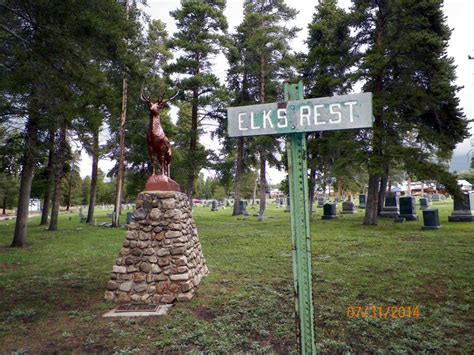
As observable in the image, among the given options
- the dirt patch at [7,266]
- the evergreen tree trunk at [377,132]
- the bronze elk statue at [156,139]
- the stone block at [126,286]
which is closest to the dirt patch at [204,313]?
the stone block at [126,286]

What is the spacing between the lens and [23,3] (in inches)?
190

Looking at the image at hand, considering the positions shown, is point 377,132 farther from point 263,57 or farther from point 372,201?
point 263,57

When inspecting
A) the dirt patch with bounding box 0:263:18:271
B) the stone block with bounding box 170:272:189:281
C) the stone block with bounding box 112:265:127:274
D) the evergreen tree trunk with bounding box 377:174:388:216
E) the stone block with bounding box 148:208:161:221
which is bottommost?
the dirt patch with bounding box 0:263:18:271

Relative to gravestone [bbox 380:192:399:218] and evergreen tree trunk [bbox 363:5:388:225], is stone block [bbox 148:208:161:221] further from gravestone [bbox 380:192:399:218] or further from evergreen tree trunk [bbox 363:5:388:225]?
gravestone [bbox 380:192:399:218]

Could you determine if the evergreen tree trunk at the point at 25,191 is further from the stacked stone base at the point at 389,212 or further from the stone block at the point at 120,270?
the stacked stone base at the point at 389,212

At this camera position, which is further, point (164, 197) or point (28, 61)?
point (164, 197)

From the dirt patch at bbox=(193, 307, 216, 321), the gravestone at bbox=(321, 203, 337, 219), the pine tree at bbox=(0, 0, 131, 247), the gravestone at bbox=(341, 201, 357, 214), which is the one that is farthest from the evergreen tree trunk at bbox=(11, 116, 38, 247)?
the gravestone at bbox=(341, 201, 357, 214)

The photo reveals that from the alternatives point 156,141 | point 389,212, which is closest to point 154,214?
point 156,141

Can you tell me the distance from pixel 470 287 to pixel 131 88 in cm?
738

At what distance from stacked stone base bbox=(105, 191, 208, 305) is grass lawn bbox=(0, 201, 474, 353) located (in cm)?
32

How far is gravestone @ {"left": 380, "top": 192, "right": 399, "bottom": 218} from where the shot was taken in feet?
59.9

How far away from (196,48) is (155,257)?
15335 millimetres

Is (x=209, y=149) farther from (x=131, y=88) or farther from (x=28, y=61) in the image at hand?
(x=28, y=61)

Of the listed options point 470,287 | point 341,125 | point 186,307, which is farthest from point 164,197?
point 470,287
